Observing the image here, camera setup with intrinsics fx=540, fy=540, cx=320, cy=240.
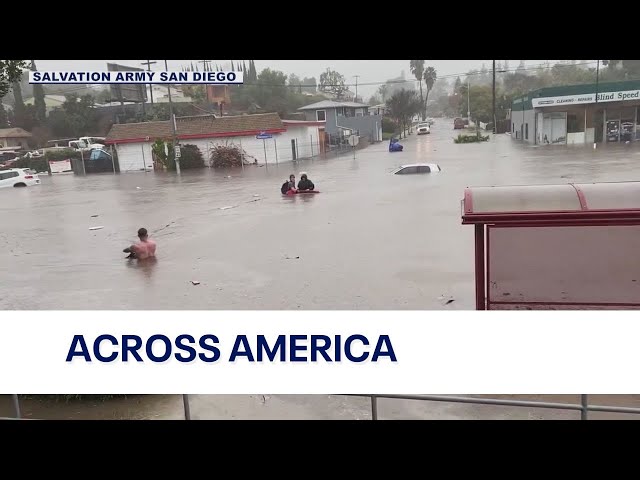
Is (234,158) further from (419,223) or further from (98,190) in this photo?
(419,223)

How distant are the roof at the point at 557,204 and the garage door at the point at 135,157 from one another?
110 feet

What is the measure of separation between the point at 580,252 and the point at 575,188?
71 centimetres

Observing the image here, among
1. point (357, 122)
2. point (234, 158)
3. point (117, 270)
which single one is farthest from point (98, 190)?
point (357, 122)

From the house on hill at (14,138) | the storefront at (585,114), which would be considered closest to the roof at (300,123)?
the storefront at (585,114)

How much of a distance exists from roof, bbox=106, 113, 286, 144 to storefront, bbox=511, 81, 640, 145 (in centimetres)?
1790

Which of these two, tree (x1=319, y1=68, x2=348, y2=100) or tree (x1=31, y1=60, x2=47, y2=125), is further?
tree (x1=319, y1=68, x2=348, y2=100)

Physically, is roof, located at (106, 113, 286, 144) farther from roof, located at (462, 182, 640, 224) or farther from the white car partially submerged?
roof, located at (462, 182, 640, 224)

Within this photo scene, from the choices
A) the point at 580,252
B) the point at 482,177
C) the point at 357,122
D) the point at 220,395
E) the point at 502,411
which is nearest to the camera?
the point at 502,411

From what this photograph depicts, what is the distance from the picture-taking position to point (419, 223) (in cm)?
1297

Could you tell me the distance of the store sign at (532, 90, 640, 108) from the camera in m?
33.6

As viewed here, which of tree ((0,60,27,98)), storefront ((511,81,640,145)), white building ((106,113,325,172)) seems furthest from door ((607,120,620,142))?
tree ((0,60,27,98))

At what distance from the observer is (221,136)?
116 ft

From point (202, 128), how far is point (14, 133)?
845 inches

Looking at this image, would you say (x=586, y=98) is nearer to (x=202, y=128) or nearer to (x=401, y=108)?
(x=202, y=128)
